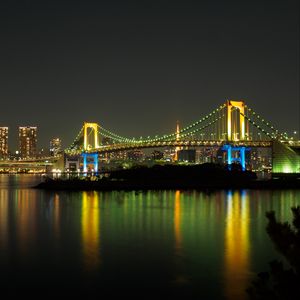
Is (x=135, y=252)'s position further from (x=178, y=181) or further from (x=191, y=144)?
(x=191, y=144)

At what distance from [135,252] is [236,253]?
5.52 feet

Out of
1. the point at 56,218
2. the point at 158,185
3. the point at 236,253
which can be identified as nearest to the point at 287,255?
the point at 236,253

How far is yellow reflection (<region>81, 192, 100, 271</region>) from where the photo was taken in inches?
328

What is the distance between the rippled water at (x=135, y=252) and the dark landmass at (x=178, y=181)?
1314 cm

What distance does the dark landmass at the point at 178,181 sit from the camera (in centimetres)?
2952

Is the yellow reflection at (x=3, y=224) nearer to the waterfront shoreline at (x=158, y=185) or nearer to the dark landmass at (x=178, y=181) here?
the waterfront shoreline at (x=158, y=185)

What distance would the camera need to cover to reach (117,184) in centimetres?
2998

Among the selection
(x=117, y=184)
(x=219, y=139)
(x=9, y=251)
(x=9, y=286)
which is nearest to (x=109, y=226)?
(x=9, y=251)

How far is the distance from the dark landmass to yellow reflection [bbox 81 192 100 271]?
1206 centimetres

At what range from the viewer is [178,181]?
3138cm

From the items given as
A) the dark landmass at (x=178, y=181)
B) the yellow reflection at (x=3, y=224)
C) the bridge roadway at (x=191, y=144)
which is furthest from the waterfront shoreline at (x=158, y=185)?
the yellow reflection at (x=3, y=224)

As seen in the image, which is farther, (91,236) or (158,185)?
(158,185)

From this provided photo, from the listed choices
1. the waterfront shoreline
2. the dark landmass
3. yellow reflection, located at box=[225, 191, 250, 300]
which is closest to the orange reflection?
yellow reflection, located at box=[225, 191, 250, 300]

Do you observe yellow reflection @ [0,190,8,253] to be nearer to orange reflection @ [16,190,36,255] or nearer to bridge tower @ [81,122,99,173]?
orange reflection @ [16,190,36,255]
